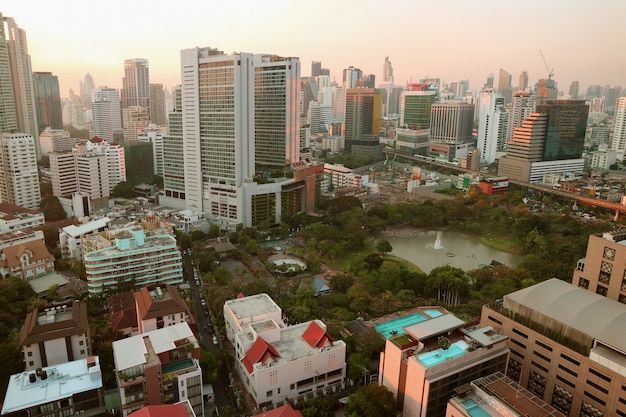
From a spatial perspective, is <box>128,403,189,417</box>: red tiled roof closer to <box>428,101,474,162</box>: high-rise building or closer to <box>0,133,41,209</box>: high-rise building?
<box>0,133,41,209</box>: high-rise building

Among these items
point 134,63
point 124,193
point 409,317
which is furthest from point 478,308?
point 134,63

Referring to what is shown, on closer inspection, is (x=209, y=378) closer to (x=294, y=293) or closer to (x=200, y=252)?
(x=294, y=293)

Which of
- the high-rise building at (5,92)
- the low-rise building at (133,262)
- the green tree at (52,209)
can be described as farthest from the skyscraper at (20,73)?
the low-rise building at (133,262)

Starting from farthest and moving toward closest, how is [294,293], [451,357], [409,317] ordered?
[294,293] → [409,317] → [451,357]

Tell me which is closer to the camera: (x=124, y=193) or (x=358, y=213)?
(x=358, y=213)

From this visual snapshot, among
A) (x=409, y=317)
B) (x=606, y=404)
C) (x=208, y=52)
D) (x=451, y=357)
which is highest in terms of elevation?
(x=208, y=52)

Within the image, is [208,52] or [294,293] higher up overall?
→ [208,52]
